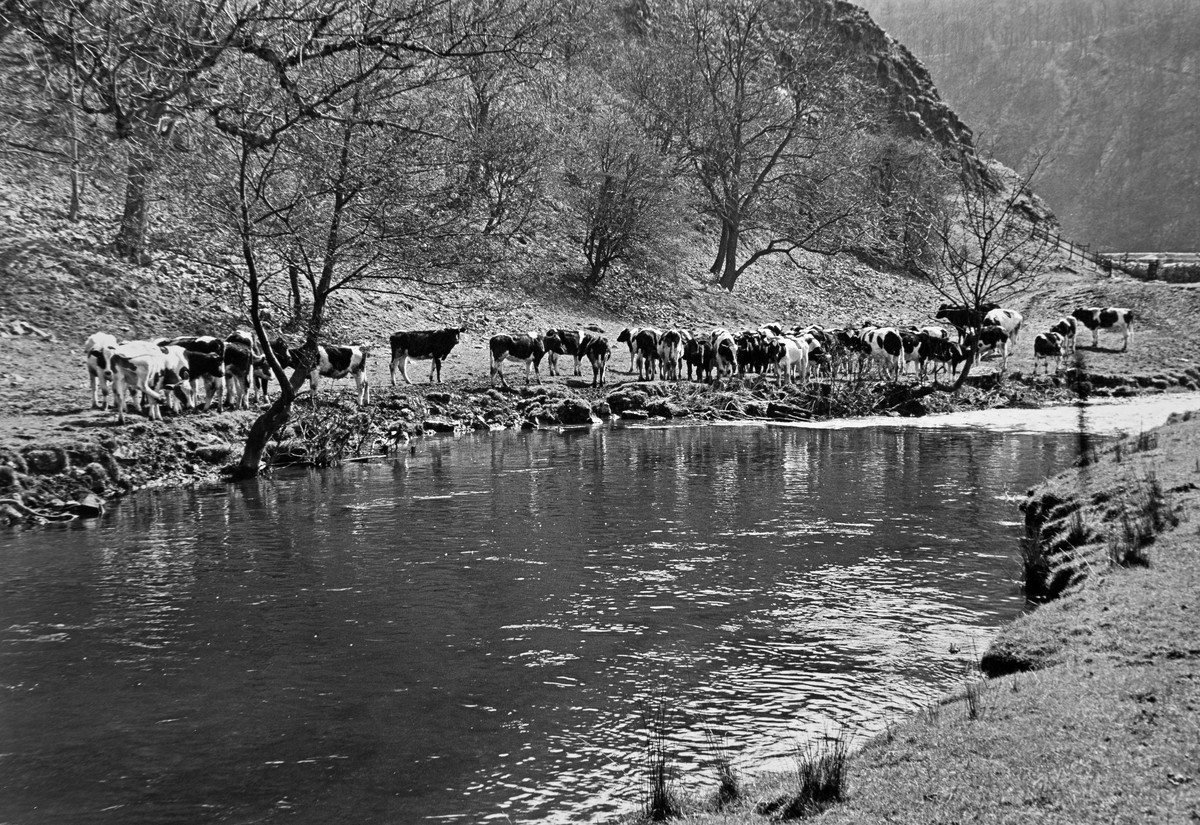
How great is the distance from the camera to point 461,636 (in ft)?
31.4

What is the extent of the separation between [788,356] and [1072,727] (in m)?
27.8

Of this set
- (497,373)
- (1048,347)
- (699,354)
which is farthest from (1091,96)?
(497,373)

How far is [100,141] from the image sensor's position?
7.40 metres

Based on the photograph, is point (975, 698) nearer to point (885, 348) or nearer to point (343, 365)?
A: point (343, 365)

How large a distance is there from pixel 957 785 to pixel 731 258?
4828 cm

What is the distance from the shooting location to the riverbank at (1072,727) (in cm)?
473

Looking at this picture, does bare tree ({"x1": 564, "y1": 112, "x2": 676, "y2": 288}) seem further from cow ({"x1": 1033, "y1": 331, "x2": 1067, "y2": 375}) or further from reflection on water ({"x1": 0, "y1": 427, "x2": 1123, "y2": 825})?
reflection on water ({"x1": 0, "y1": 427, "x2": 1123, "y2": 825})

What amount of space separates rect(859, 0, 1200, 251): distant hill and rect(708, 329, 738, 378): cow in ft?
325

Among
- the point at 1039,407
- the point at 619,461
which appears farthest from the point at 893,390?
the point at 619,461

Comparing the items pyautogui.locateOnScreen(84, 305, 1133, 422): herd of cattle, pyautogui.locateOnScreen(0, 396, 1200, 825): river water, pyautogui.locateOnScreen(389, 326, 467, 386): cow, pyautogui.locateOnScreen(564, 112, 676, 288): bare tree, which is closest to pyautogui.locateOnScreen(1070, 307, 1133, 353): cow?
pyautogui.locateOnScreen(84, 305, 1133, 422): herd of cattle

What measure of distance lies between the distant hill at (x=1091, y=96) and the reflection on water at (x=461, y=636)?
119244mm

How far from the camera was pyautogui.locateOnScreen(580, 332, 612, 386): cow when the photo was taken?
102 feet

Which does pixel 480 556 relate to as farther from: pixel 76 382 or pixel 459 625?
pixel 76 382

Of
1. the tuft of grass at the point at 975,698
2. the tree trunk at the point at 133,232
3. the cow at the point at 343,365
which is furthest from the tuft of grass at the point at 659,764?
the cow at the point at 343,365
